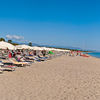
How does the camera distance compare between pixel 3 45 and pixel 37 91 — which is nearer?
pixel 37 91

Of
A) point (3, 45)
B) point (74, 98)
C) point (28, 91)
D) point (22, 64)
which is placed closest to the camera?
point (74, 98)

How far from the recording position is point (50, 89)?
17.2ft

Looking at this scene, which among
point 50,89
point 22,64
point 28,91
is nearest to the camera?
point 28,91

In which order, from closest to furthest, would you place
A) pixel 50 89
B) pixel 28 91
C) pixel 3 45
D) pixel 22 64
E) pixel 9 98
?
1. pixel 9 98
2. pixel 28 91
3. pixel 50 89
4. pixel 22 64
5. pixel 3 45

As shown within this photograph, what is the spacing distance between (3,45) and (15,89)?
30.5 feet

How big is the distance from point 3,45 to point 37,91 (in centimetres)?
974

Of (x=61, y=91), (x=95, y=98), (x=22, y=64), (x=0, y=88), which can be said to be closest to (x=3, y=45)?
(x=22, y=64)

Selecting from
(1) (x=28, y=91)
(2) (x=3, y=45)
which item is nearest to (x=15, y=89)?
(1) (x=28, y=91)

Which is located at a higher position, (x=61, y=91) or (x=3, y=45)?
(x=3, y=45)

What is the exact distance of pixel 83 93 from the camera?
4.95m

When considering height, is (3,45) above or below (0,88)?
above

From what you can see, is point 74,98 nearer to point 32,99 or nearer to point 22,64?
point 32,99

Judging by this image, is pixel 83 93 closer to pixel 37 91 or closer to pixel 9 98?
pixel 37 91

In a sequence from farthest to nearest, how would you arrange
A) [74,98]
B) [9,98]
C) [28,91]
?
[28,91] < [74,98] < [9,98]
